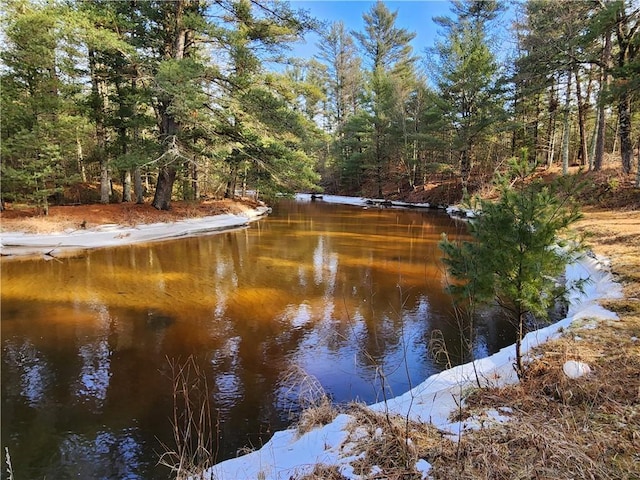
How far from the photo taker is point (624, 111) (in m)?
13.8

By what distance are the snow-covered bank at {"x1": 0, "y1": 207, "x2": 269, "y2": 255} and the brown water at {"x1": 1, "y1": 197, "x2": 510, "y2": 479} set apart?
1.14m

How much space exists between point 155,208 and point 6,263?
609cm

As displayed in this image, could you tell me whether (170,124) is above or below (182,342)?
above

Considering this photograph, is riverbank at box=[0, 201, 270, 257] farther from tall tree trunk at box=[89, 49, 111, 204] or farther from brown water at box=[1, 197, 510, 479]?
tall tree trunk at box=[89, 49, 111, 204]

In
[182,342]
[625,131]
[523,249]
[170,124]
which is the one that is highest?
[170,124]

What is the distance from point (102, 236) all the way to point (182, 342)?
8565 mm

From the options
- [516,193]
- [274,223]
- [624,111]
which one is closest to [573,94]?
[624,111]

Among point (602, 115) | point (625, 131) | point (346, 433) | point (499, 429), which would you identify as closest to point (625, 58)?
point (602, 115)

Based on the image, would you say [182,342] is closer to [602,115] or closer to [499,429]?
[499,429]

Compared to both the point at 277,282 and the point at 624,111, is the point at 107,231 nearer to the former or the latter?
the point at 277,282

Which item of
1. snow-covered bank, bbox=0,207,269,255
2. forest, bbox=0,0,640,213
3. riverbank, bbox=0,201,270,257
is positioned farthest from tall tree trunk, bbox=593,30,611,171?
riverbank, bbox=0,201,270,257

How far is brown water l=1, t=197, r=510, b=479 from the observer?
11.1 ft

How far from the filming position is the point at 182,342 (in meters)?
5.23

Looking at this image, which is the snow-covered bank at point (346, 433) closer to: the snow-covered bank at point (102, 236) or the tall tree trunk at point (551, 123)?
the snow-covered bank at point (102, 236)
